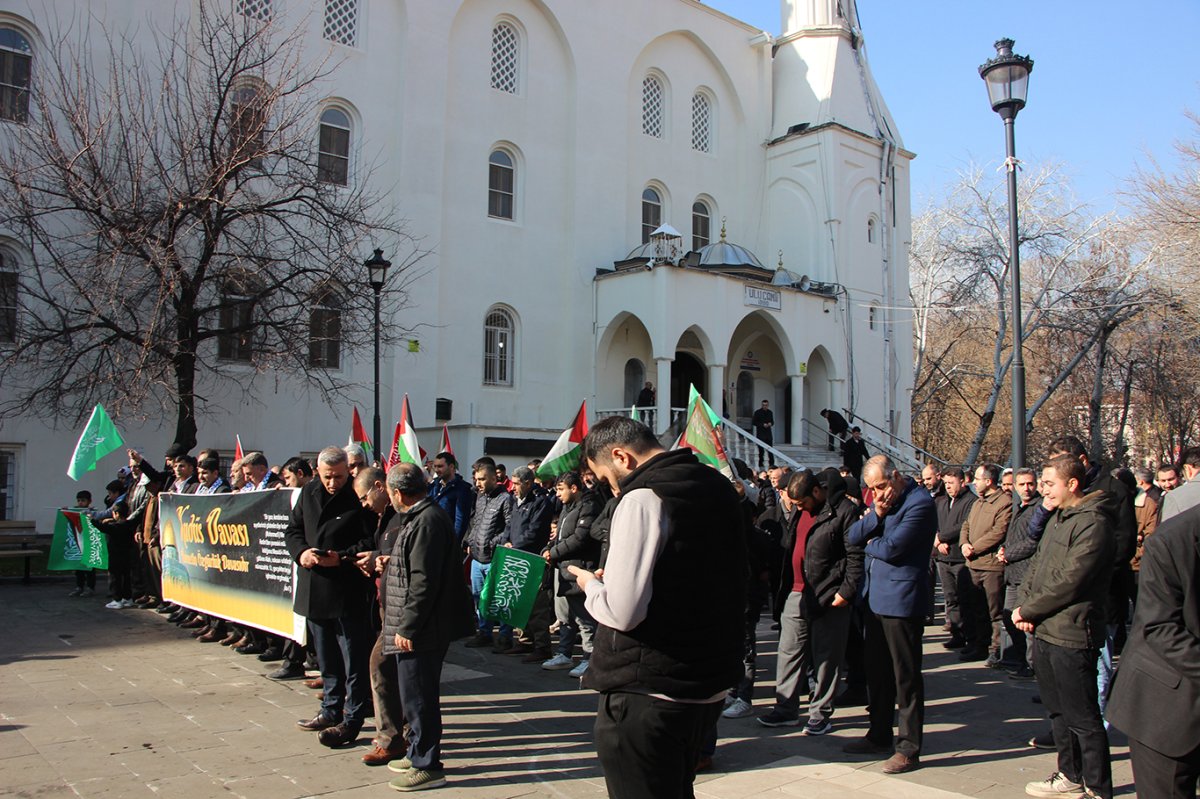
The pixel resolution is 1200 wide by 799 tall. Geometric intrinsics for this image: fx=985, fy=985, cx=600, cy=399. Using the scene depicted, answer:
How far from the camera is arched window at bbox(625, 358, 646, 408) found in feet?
95.6

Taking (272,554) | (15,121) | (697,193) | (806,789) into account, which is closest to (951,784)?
(806,789)

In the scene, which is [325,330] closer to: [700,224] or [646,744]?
[700,224]

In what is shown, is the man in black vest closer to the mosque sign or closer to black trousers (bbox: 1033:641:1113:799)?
black trousers (bbox: 1033:641:1113:799)

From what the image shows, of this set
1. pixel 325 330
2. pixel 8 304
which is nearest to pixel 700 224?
pixel 325 330

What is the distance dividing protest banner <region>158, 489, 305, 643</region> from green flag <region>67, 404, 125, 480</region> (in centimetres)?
258

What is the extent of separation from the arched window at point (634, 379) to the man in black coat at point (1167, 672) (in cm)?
2531

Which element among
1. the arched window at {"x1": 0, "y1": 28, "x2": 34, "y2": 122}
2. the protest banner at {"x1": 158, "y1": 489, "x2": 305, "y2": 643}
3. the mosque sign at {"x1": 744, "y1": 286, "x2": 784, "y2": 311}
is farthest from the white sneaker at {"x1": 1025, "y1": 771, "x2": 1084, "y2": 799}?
the mosque sign at {"x1": 744, "y1": 286, "x2": 784, "y2": 311}

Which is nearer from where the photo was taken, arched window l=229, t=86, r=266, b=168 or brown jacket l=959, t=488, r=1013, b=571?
brown jacket l=959, t=488, r=1013, b=571

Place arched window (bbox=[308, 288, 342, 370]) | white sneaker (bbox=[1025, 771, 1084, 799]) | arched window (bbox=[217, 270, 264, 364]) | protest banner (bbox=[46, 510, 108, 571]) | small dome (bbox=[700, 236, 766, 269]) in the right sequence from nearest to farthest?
white sneaker (bbox=[1025, 771, 1084, 799]) → protest banner (bbox=[46, 510, 108, 571]) → arched window (bbox=[217, 270, 264, 364]) → arched window (bbox=[308, 288, 342, 370]) → small dome (bbox=[700, 236, 766, 269])

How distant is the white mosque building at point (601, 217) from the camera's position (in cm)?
2412

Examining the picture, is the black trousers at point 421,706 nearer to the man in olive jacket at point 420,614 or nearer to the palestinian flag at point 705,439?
the man in olive jacket at point 420,614

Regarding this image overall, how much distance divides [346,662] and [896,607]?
3.88 metres

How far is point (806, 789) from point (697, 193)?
88.5ft

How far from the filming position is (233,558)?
9.55 meters
